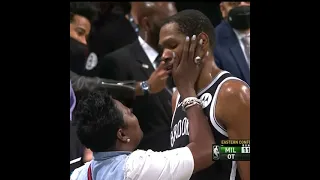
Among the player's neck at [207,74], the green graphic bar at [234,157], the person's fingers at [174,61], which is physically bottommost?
the green graphic bar at [234,157]

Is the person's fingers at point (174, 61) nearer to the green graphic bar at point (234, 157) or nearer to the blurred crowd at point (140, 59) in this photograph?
the blurred crowd at point (140, 59)

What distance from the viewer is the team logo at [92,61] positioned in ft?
5.65

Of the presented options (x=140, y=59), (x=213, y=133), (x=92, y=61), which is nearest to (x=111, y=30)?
(x=92, y=61)

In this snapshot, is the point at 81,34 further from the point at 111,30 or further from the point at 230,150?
the point at 230,150

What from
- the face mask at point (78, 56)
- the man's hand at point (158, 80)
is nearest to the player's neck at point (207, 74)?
the man's hand at point (158, 80)

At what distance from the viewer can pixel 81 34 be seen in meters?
1.68

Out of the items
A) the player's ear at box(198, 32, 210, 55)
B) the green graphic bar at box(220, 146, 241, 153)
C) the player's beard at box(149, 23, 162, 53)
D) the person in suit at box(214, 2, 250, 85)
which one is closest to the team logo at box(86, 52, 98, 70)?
the player's beard at box(149, 23, 162, 53)

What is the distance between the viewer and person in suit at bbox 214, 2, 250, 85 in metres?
1.38

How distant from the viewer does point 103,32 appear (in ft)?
6.19
